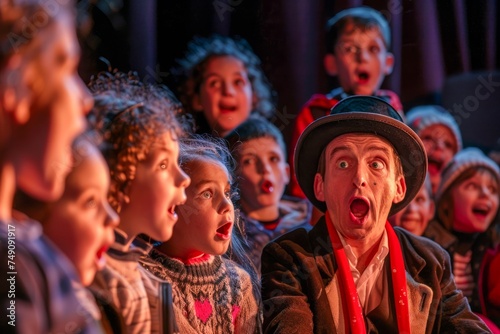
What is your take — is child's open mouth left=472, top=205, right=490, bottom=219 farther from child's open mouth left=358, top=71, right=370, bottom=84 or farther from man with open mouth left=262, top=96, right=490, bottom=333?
man with open mouth left=262, top=96, right=490, bottom=333

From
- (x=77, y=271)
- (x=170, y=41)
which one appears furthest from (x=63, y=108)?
(x=170, y=41)

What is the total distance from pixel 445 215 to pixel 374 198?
1.45 m

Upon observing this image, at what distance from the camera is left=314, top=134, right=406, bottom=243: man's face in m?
2.13

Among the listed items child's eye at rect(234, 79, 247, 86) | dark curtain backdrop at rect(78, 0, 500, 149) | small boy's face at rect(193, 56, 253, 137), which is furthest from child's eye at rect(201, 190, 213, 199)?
child's eye at rect(234, 79, 247, 86)

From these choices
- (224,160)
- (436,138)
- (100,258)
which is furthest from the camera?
(436,138)

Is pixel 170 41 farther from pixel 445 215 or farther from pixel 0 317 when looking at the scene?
pixel 0 317

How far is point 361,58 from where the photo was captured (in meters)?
3.42

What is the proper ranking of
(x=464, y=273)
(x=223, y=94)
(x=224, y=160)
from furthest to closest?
(x=464, y=273), (x=223, y=94), (x=224, y=160)

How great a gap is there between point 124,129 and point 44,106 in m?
0.42

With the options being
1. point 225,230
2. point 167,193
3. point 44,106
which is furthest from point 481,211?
point 44,106

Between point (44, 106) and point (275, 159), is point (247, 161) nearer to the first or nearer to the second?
point (275, 159)

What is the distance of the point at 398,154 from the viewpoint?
2.21m

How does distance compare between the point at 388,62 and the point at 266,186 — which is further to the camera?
the point at 388,62

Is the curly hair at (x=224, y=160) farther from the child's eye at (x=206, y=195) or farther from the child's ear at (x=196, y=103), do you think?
the child's ear at (x=196, y=103)
